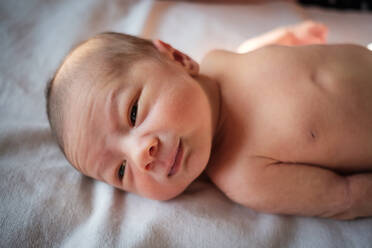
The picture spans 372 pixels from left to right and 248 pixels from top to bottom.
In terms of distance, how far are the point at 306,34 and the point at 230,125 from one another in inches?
24.9

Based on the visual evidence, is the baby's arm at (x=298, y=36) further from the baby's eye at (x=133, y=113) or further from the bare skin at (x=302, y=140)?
the baby's eye at (x=133, y=113)

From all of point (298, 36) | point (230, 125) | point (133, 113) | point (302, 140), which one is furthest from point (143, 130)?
point (298, 36)

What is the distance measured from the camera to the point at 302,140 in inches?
32.3

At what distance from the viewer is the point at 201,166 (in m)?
0.79

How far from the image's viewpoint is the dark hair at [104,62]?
0.80m

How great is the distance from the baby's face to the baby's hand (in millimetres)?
646

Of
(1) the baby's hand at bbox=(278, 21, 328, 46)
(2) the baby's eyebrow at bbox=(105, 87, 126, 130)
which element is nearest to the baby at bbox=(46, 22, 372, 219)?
A: (2) the baby's eyebrow at bbox=(105, 87, 126, 130)

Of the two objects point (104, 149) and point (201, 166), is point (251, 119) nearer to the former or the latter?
point (201, 166)

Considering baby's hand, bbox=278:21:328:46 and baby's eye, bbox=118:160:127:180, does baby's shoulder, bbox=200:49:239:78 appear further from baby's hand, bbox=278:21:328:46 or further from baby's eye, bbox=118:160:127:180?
baby's eye, bbox=118:160:127:180

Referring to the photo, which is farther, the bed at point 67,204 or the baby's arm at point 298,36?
the baby's arm at point 298,36

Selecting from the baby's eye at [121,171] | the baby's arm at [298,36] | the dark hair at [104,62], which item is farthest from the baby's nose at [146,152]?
the baby's arm at [298,36]

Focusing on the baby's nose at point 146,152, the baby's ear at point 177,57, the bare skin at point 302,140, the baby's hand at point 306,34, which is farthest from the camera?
the baby's hand at point 306,34

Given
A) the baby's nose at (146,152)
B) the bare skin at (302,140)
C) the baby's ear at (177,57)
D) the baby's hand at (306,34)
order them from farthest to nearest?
the baby's hand at (306,34) → the baby's ear at (177,57) → the bare skin at (302,140) → the baby's nose at (146,152)

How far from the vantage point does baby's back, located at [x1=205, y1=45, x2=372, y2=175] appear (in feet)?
2.69
